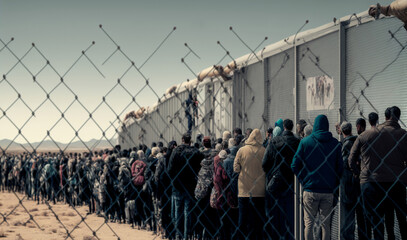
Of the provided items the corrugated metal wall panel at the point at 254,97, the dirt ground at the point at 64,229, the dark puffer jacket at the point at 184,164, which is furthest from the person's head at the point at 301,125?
the dirt ground at the point at 64,229

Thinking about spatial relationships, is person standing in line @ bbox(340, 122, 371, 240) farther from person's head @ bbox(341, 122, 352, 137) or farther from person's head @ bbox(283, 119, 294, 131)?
person's head @ bbox(283, 119, 294, 131)

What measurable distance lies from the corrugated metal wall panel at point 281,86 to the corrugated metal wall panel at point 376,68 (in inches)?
48.2

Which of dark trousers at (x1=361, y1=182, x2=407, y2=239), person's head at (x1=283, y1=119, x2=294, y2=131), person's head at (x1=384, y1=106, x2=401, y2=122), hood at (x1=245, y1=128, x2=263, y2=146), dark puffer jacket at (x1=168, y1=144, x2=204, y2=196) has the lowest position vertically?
dark trousers at (x1=361, y1=182, x2=407, y2=239)

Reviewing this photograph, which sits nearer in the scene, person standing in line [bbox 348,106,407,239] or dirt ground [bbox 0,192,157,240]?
person standing in line [bbox 348,106,407,239]

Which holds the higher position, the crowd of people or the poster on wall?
the poster on wall

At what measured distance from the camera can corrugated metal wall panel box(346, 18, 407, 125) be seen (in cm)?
514

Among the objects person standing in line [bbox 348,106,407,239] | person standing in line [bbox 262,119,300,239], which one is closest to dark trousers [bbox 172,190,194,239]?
person standing in line [bbox 262,119,300,239]

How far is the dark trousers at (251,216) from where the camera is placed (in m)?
6.25

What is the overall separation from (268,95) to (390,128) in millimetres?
2937

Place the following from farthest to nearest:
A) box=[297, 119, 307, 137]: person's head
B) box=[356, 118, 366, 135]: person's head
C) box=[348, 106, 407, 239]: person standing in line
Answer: box=[297, 119, 307, 137]: person's head → box=[356, 118, 366, 135]: person's head → box=[348, 106, 407, 239]: person standing in line

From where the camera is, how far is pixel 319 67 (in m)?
6.43

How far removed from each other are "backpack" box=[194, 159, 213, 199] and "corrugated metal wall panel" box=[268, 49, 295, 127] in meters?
1.25

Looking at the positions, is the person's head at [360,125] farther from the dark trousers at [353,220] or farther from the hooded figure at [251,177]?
the hooded figure at [251,177]

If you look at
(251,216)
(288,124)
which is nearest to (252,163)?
(288,124)
